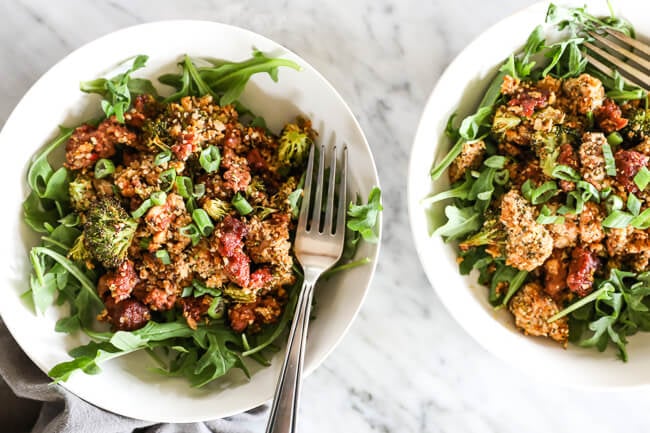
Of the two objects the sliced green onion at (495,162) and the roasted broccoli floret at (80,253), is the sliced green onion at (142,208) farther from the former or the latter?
the sliced green onion at (495,162)

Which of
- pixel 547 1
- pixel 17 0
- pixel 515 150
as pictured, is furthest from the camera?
pixel 17 0

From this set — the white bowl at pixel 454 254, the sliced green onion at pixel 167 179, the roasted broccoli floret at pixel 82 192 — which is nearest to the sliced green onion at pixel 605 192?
the white bowl at pixel 454 254

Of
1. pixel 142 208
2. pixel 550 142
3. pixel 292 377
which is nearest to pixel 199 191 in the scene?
pixel 142 208

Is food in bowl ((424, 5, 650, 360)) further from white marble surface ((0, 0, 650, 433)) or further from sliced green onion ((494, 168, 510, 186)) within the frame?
white marble surface ((0, 0, 650, 433))

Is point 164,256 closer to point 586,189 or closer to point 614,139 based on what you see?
point 586,189

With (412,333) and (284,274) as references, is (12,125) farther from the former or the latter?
(412,333)

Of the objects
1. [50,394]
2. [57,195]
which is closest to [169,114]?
[57,195]

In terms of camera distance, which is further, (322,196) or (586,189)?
(322,196)
